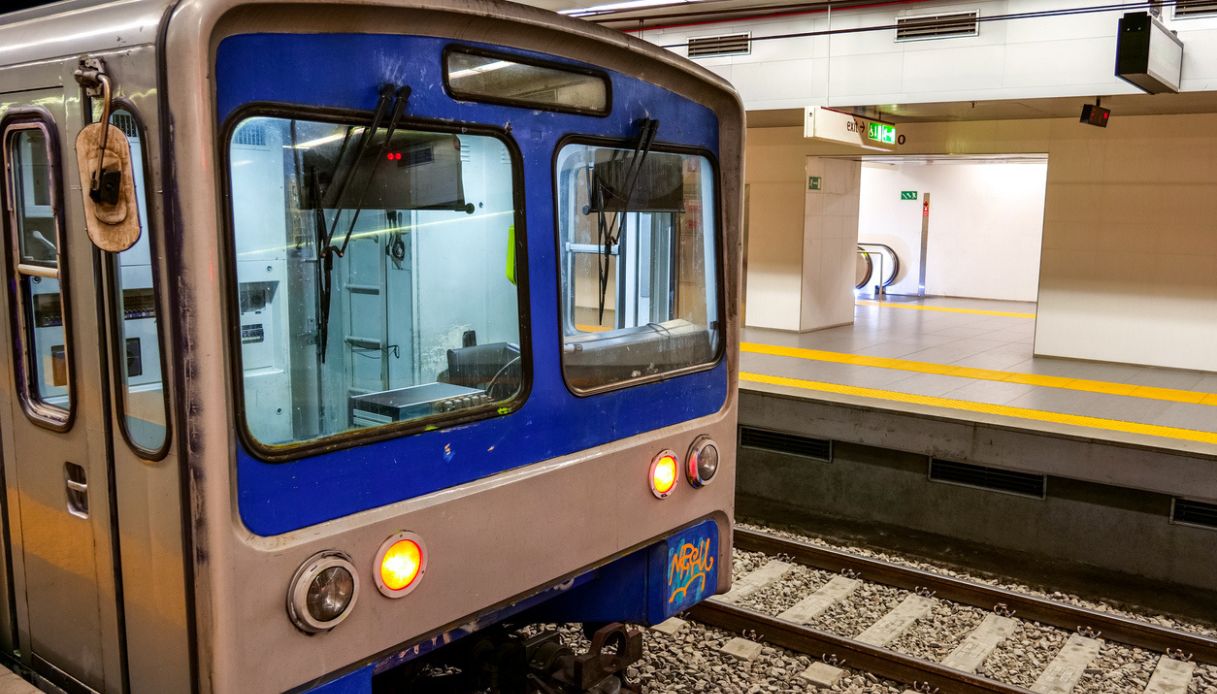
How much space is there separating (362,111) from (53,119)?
33.2 inches

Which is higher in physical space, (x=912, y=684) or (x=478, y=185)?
(x=478, y=185)

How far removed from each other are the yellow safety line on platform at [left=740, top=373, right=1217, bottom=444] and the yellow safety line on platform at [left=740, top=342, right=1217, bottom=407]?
1398mm

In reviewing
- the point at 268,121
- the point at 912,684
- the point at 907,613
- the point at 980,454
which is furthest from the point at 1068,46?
the point at 268,121

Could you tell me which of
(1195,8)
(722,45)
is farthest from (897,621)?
(722,45)

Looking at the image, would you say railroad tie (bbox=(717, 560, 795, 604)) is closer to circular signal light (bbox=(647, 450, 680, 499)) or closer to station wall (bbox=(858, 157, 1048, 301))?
circular signal light (bbox=(647, 450, 680, 499))

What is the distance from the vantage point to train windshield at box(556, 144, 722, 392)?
11.5 ft

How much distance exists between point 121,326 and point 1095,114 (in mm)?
Result: 9637

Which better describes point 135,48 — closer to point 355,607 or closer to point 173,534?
point 173,534

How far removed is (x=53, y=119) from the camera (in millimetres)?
2744

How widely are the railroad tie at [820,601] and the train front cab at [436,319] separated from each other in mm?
2150

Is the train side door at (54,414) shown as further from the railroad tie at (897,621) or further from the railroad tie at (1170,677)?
the railroad tie at (1170,677)

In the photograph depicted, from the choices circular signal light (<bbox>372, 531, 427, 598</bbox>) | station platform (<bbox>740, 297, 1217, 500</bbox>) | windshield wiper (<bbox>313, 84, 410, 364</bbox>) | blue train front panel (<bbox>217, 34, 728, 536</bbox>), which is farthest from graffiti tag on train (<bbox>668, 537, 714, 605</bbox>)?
station platform (<bbox>740, 297, 1217, 500</bbox>)

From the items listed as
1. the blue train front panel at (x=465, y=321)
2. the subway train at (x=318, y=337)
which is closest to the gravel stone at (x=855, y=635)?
the blue train front panel at (x=465, y=321)

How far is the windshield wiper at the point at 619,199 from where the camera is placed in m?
3.63
